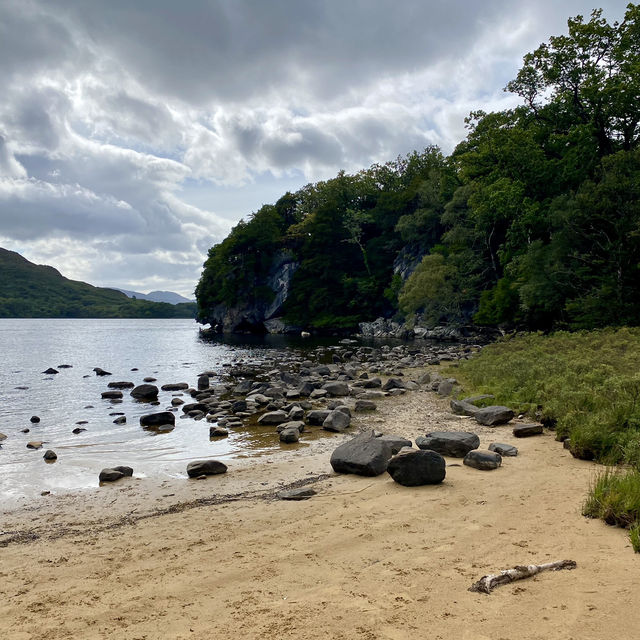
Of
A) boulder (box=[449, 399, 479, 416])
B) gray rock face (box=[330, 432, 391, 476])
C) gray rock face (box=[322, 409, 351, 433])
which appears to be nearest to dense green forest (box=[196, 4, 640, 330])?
boulder (box=[449, 399, 479, 416])

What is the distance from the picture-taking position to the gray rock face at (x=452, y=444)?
9664 mm

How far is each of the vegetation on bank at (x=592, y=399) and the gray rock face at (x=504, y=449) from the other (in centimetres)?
107

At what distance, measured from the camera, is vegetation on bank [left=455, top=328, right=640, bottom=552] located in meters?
5.95

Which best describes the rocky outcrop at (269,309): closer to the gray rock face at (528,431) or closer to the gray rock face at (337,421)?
the gray rock face at (337,421)

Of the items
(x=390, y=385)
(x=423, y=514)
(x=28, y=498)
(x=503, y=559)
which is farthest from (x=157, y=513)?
(x=390, y=385)

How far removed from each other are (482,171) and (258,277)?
59079 millimetres

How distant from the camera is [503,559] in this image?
5.09 metres

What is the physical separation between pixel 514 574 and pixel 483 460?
4.26 metres

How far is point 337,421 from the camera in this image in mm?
14133

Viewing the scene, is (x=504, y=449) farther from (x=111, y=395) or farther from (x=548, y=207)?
(x=548, y=207)

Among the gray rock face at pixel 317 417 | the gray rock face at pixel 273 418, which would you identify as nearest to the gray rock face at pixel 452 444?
the gray rock face at pixel 317 417

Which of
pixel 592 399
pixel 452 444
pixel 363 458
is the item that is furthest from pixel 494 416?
pixel 363 458

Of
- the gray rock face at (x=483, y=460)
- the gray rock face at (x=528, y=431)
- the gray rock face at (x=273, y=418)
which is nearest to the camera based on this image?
the gray rock face at (x=483, y=460)

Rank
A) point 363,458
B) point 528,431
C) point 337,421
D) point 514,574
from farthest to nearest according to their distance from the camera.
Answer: point 337,421, point 528,431, point 363,458, point 514,574
